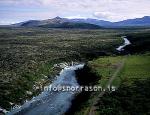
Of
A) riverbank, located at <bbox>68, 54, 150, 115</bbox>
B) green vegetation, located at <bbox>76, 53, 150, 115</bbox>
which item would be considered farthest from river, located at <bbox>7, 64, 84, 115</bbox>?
green vegetation, located at <bbox>76, 53, 150, 115</bbox>

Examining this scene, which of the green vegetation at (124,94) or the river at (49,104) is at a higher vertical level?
A: the green vegetation at (124,94)

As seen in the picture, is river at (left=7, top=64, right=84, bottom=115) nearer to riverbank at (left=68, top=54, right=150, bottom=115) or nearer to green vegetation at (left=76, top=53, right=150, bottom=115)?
riverbank at (left=68, top=54, right=150, bottom=115)

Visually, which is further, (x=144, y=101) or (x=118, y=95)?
(x=118, y=95)

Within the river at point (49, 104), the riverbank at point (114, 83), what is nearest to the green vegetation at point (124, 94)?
the riverbank at point (114, 83)

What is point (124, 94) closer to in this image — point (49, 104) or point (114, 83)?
point (114, 83)

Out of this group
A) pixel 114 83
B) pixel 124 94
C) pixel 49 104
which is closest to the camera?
pixel 124 94

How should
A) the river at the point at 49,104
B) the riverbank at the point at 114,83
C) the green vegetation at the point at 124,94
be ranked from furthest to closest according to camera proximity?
the river at the point at 49,104
the riverbank at the point at 114,83
the green vegetation at the point at 124,94

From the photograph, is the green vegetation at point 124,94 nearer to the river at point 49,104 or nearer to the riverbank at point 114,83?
the riverbank at point 114,83

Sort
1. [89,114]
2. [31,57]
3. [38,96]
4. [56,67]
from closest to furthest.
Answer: [89,114], [38,96], [56,67], [31,57]

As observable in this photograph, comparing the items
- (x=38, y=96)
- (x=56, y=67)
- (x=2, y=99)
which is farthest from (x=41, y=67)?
(x=2, y=99)

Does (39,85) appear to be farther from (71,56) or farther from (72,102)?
(71,56)

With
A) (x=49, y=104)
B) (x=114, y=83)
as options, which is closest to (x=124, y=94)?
(x=114, y=83)
